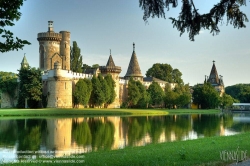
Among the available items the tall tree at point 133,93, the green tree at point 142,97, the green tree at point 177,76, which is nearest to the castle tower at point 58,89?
the tall tree at point 133,93

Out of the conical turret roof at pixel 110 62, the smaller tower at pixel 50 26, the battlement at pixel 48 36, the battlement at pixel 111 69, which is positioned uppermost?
the smaller tower at pixel 50 26

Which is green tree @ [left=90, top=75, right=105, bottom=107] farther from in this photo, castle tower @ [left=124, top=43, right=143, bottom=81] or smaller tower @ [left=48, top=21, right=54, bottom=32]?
castle tower @ [left=124, top=43, right=143, bottom=81]

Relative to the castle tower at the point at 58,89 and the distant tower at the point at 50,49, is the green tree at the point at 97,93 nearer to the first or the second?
the castle tower at the point at 58,89

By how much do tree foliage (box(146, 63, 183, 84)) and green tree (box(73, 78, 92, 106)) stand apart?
3208cm

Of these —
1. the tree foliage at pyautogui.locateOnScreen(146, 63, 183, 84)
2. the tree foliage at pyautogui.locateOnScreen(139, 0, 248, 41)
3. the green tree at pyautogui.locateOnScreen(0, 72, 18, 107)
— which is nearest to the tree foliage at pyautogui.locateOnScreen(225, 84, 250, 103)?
the tree foliage at pyautogui.locateOnScreen(146, 63, 183, 84)

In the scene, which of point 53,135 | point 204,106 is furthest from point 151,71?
point 53,135

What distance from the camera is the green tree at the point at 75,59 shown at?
54709 millimetres

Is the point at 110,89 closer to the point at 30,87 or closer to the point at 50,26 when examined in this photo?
the point at 30,87

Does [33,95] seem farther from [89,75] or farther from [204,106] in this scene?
[204,106]

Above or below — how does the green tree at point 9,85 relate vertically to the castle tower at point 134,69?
below

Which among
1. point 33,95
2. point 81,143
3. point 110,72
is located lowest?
point 81,143

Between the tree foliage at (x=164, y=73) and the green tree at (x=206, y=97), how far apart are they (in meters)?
12.0

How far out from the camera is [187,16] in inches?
268

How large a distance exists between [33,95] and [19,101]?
2.44 metres
